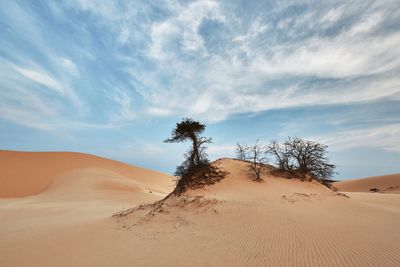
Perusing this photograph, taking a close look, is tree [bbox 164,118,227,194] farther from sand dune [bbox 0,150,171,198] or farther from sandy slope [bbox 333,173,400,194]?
sandy slope [bbox 333,173,400,194]

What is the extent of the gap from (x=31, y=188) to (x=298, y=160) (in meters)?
31.1

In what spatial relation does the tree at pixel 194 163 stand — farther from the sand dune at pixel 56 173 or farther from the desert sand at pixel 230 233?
the sand dune at pixel 56 173

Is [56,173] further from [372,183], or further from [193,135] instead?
[372,183]

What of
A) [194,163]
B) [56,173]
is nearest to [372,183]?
[194,163]

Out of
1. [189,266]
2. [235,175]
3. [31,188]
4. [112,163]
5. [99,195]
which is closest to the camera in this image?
[189,266]

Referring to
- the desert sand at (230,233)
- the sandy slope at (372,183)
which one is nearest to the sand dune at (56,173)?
the desert sand at (230,233)

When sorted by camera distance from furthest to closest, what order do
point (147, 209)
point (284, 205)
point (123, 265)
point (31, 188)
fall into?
point (31, 188)
point (147, 209)
point (284, 205)
point (123, 265)

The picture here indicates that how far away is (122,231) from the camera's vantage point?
423 inches

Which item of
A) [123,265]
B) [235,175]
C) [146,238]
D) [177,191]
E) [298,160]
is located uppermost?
[298,160]

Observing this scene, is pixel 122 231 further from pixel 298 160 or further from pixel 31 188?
pixel 31 188

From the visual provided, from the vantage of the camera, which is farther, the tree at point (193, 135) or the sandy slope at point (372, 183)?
the sandy slope at point (372, 183)

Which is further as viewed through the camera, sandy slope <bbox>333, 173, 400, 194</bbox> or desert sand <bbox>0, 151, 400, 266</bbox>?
sandy slope <bbox>333, 173, 400, 194</bbox>

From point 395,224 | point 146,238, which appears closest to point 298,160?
point 395,224

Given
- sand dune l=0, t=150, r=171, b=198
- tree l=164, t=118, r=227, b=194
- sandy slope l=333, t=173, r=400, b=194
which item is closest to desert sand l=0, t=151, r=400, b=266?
tree l=164, t=118, r=227, b=194
